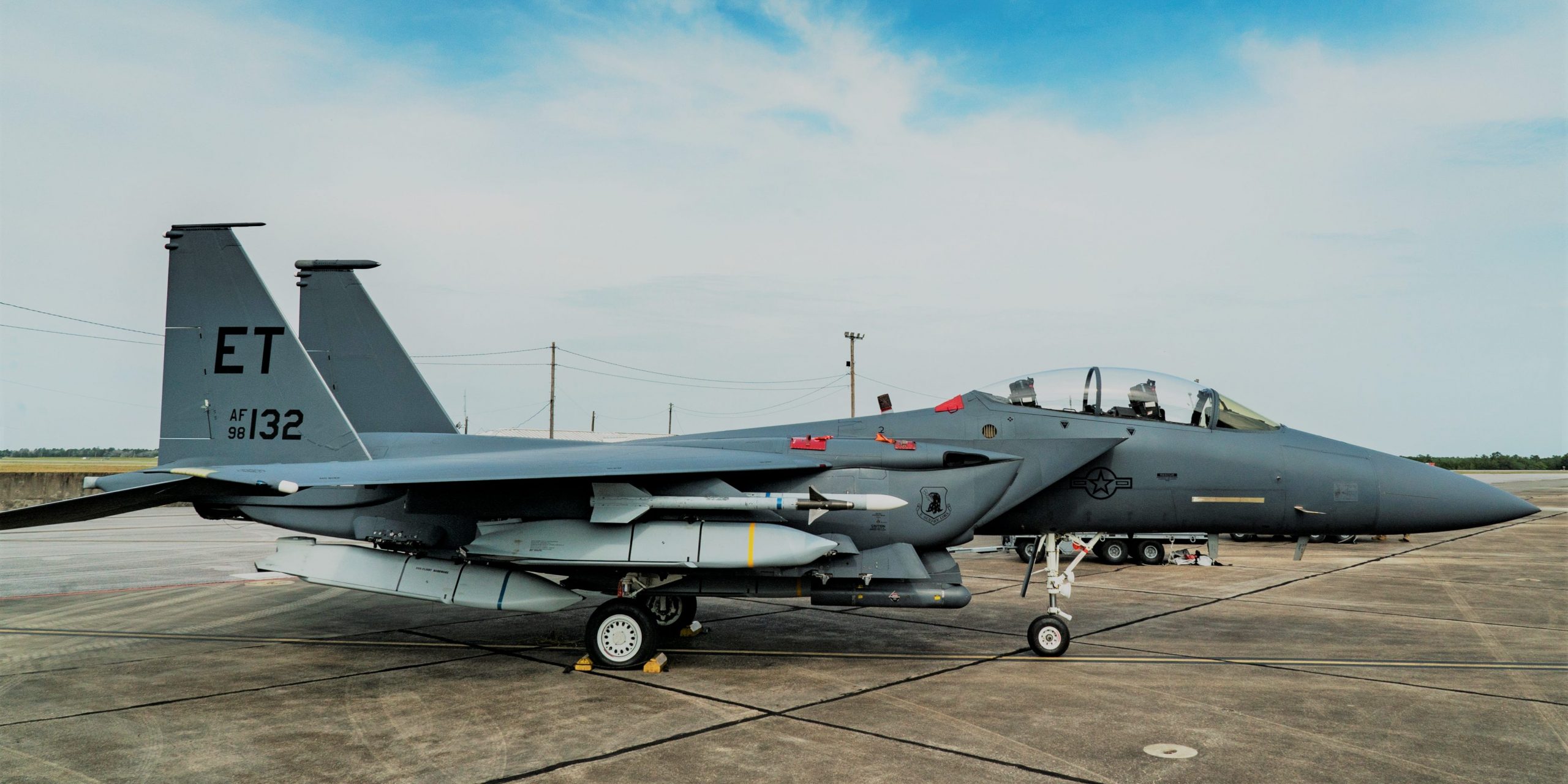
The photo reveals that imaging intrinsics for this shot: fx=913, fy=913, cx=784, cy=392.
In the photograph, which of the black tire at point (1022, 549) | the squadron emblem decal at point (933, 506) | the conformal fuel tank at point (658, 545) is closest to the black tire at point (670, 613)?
the conformal fuel tank at point (658, 545)

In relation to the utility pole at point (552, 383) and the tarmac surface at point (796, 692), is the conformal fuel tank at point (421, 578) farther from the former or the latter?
the utility pole at point (552, 383)

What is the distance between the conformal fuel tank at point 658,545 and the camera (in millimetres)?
8172

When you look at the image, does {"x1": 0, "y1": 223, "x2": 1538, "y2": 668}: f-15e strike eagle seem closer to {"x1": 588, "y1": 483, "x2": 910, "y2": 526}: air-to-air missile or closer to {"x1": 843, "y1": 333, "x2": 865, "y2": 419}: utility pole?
{"x1": 588, "y1": 483, "x2": 910, "y2": 526}: air-to-air missile

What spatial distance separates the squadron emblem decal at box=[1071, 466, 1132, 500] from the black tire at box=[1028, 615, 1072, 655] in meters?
1.31

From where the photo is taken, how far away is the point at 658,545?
840cm

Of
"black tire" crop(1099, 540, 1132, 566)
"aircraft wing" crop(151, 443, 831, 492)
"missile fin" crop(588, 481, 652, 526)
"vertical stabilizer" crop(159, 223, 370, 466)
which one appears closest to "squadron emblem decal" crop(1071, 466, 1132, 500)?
"aircraft wing" crop(151, 443, 831, 492)

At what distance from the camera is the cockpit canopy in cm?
925

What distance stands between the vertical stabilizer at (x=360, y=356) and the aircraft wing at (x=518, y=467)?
2.59 m

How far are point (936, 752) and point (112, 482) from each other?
7.99 meters

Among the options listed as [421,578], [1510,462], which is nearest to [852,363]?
[421,578]

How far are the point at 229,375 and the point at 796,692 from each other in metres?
7.17

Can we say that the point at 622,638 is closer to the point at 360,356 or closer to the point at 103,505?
the point at 103,505

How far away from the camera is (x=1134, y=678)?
8008 millimetres

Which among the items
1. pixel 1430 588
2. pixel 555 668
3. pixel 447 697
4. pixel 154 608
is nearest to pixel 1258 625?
pixel 1430 588
